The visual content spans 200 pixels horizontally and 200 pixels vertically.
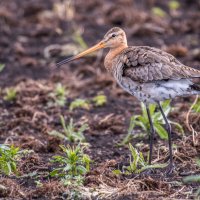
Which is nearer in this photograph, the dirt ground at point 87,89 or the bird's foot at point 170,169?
the dirt ground at point 87,89

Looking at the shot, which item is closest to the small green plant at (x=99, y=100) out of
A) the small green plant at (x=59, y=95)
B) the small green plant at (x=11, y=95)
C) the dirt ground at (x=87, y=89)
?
the dirt ground at (x=87, y=89)

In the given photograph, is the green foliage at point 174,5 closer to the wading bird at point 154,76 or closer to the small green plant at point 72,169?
the wading bird at point 154,76

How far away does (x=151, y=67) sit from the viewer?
728 centimetres

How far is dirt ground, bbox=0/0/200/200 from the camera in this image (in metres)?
6.62

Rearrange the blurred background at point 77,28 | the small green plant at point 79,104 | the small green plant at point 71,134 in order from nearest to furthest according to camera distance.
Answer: the small green plant at point 71,134 < the small green plant at point 79,104 < the blurred background at point 77,28

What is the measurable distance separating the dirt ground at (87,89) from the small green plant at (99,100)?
0.11m

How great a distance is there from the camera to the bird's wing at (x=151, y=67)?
714 cm

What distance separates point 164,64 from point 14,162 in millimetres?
2062

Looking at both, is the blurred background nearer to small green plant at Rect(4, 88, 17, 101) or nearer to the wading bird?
small green plant at Rect(4, 88, 17, 101)

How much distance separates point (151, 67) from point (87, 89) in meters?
3.91

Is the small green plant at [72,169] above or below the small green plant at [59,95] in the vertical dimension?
below

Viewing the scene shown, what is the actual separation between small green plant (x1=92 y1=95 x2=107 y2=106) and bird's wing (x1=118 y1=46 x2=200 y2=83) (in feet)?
8.22

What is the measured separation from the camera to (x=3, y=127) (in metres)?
9.19

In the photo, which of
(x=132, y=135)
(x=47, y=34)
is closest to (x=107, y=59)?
(x=132, y=135)
